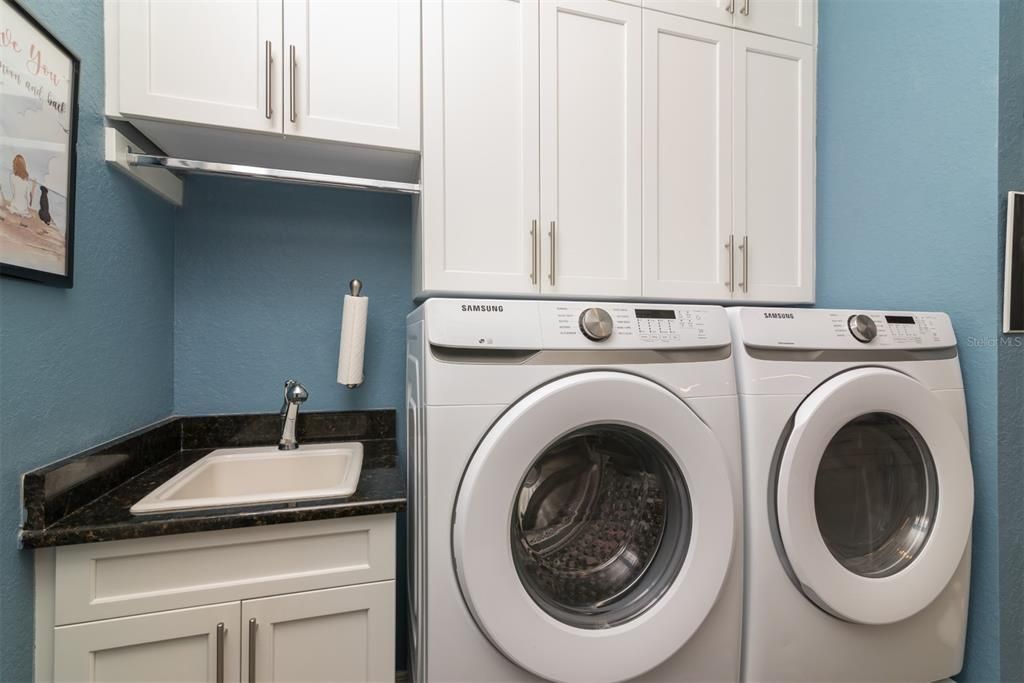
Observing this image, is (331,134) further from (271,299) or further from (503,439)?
(503,439)

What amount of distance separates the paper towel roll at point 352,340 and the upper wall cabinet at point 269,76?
435 mm

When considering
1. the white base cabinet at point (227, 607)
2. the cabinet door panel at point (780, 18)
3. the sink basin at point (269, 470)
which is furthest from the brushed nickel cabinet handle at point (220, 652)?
the cabinet door panel at point (780, 18)

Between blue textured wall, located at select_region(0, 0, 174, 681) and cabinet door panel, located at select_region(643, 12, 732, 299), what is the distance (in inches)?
54.7

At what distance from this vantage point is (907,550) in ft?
3.77

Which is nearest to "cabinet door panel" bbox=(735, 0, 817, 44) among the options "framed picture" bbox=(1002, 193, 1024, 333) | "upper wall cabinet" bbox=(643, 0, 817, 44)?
"upper wall cabinet" bbox=(643, 0, 817, 44)

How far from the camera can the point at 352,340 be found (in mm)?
1427

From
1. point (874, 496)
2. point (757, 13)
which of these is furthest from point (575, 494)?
point (757, 13)

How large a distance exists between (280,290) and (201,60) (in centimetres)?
66

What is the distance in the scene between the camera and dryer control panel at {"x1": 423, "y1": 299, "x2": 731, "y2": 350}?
0.90m

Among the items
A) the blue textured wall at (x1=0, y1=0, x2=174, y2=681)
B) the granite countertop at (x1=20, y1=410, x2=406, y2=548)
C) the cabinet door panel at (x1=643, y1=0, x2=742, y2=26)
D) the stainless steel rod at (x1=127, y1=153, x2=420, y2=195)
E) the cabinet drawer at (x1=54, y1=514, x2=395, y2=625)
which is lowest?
the cabinet drawer at (x1=54, y1=514, x2=395, y2=625)

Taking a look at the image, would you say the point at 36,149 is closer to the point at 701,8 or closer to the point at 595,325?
the point at 595,325

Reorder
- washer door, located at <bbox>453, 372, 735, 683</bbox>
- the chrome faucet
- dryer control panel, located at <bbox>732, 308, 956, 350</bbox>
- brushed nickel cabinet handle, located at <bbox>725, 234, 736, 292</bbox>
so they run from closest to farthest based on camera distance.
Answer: washer door, located at <bbox>453, 372, 735, 683</bbox>
dryer control panel, located at <bbox>732, 308, 956, 350</bbox>
the chrome faucet
brushed nickel cabinet handle, located at <bbox>725, 234, 736, 292</bbox>

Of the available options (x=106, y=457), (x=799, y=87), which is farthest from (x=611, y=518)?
(x=799, y=87)

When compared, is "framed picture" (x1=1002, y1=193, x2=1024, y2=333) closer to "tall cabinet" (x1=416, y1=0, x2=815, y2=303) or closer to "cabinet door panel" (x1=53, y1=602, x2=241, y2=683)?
"tall cabinet" (x1=416, y1=0, x2=815, y2=303)
